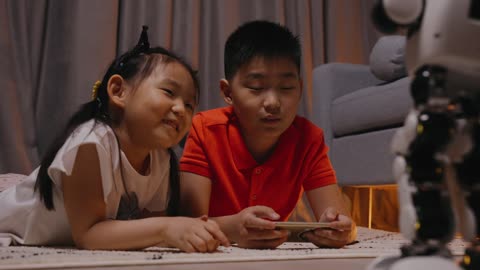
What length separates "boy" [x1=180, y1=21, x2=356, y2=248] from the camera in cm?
107

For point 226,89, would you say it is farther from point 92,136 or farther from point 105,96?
point 92,136

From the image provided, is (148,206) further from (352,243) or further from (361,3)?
(361,3)

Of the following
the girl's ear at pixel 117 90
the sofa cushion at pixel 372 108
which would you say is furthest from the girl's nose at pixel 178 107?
the sofa cushion at pixel 372 108

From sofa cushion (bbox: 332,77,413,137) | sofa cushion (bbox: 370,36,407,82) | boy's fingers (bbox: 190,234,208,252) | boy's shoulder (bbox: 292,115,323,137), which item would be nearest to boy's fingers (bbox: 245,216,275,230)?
boy's fingers (bbox: 190,234,208,252)

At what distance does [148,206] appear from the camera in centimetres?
112

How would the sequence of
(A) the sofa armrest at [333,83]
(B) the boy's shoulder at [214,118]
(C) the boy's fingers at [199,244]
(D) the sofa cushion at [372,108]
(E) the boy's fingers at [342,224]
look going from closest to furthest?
(C) the boy's fingers at [199,244]
(E) the boy's fingers at [342,224]
(B) the boy's shoulder at [214,118]
(D) the sofa cushion at [372,108]
(A) the sofa armrest at [333,83]

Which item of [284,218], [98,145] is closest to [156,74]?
[98,145]

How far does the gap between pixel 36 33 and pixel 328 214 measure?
1659 millimetres

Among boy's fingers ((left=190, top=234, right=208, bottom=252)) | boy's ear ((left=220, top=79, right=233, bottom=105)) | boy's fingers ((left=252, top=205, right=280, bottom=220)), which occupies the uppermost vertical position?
boy's ear ((left=220, top=79, right=233, bottom=105))

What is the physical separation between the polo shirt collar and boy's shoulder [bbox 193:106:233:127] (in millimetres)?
27

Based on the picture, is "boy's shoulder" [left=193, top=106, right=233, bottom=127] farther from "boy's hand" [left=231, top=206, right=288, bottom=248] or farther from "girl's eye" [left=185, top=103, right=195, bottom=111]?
"boy's hand" [left=231, top=206, right=288, bottom=248]

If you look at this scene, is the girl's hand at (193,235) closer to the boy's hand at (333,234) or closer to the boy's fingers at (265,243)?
the boy's fingers at (265,243)

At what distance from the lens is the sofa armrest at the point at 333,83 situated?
2.12m

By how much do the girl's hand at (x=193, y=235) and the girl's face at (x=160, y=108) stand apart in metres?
0.22
